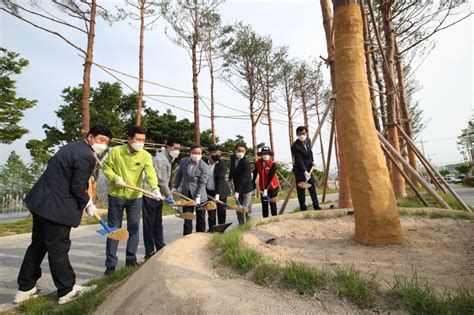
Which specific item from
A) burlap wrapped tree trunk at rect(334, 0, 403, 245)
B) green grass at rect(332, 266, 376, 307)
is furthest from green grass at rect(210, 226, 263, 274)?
burlap wrapped tree trunk at rect(334, 0, 403, 245)

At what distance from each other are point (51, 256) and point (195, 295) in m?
1.67

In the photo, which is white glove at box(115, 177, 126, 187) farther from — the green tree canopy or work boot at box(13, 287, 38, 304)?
the green tree canopy

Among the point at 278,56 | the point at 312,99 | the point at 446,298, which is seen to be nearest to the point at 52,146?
the point at 278,56

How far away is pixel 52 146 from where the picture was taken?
17.3m

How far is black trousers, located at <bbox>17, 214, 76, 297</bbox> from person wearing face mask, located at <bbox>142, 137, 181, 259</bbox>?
3.81 ft

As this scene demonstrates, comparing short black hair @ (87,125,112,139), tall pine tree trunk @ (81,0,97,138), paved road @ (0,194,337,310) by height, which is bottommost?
paved road @ (0,194,337,310)

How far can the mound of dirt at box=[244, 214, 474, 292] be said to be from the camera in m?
1.86

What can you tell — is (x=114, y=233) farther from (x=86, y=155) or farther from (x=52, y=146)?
(x=52, y=146)

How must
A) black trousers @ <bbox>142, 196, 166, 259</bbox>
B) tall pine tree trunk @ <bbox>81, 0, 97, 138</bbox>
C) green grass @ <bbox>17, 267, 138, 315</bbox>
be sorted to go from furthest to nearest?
tall pine tree trunk @ <bbox>81, 0, 97, 138</bbox>
black trousers @ <bbox>142, 196, 166, 259</bbox>
green grass @ <bbox>17, 267, 138, 315</bbox>

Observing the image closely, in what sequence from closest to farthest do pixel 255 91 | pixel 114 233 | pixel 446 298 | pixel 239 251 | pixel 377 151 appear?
pixel 446 298 < pixel 239 251 < pixel 377 151 < pixel 114 233 < pixel 255 91

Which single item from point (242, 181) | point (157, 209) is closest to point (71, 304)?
point (157, 209)

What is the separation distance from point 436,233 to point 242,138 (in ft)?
73.2

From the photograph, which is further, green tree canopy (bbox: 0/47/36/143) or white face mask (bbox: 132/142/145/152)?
green tree canopy (bbox: 0/47/36/143)

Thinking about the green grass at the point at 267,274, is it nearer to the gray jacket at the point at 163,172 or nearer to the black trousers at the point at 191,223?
the black trousers at the point at 191,223
